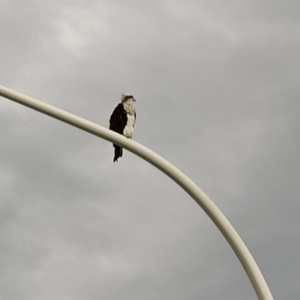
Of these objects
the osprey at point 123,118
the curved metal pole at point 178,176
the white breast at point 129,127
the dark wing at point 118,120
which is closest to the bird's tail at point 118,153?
the osprey at point 123,118

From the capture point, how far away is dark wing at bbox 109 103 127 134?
38.2ft

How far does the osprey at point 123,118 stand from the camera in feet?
37.4

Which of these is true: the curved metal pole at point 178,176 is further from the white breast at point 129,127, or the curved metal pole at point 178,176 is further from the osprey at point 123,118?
the white breast at point 129,127

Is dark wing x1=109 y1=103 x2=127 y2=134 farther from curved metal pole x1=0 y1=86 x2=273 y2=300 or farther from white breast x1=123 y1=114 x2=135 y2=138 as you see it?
curved metal pole x1=0 y1=86 x2=273 y2=300

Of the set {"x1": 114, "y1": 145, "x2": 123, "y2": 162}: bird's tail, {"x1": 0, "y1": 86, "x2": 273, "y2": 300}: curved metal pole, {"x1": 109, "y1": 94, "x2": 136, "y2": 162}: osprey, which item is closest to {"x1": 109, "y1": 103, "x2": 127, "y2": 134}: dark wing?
{"x1": 109, "y1": 94, "x2": 136, "y2": 162}: osprey

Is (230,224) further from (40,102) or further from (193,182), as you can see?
(40,102)

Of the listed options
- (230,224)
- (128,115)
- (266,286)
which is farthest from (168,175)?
(128,115)

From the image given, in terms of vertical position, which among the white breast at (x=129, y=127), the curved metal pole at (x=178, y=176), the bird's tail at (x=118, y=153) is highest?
the white breast at (x=129, y=127)

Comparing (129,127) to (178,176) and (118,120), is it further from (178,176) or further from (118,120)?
(178,176)

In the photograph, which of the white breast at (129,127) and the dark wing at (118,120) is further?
the dark wing at (118,120)

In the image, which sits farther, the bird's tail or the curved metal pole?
the bird's tail

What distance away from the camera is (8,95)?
7.17 metres

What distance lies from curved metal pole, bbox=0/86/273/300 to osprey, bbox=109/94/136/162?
346 centimetres

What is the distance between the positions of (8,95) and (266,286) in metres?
3.32
